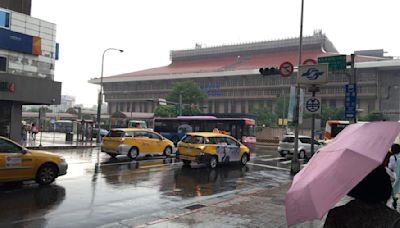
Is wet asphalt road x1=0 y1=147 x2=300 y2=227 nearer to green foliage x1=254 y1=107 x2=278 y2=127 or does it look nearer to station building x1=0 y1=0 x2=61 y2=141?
station building x1=0 y1=0 x2=61 y2=141

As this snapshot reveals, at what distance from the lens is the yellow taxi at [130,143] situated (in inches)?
873

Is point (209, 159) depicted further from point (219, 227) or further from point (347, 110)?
point (219, 227)

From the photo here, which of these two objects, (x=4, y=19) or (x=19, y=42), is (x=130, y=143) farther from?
(x=4, y=19)

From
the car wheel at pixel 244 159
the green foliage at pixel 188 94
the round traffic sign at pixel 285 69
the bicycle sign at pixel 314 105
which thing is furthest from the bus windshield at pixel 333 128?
the green foliage at pixel 188 94

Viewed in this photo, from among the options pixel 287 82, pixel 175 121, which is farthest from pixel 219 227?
pixel 287 82

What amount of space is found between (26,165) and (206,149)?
29.4ft

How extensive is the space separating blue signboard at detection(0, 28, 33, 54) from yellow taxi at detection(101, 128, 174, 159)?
8070 millimetres

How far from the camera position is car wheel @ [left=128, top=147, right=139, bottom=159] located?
73.0 ft

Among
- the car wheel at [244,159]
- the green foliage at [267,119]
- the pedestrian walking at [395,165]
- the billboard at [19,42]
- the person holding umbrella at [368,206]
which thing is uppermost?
the billboard at [19,42]

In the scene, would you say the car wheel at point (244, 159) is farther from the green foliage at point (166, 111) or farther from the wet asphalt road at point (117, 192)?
the green foliage at point (166, 111)

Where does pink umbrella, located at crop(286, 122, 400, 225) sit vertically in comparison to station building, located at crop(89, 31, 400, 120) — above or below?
below

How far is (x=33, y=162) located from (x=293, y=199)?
11321mm

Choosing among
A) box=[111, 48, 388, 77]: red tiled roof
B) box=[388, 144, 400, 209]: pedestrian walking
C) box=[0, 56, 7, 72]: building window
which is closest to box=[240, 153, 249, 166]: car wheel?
box=[388, 144, 400, 209]: pedestrian walking

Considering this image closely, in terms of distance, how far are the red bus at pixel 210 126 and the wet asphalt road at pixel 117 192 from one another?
15.3 m
